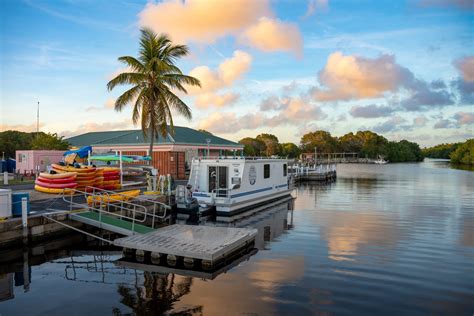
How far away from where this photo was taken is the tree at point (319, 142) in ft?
533

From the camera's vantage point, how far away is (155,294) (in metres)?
9.12

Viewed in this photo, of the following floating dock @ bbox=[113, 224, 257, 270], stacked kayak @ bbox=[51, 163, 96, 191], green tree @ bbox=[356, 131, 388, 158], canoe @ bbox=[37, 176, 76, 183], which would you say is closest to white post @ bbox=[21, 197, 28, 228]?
floating dock @ bbox=[113, 224, 257, 270]

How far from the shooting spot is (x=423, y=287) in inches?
384

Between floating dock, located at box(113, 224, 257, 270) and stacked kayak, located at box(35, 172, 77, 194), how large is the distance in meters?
7.13

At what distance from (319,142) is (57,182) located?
151 metres

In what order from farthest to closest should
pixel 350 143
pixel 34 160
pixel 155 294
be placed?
pixel 350 143 → pixel 34 160 → pixel 155 294

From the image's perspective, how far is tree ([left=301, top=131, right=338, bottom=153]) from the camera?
16238cm

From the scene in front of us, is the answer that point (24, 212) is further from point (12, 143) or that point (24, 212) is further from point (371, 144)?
point (371, 144)

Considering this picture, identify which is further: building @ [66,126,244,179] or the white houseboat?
building @ [66,126,244,179]

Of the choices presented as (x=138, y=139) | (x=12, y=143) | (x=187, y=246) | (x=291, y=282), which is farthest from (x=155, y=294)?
(x=12, y=143)

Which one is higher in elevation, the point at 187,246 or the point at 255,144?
the point at 255,144

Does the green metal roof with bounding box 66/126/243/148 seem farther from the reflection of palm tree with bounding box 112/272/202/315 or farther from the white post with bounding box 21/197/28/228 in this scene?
the reflection of palm tree with bounding box 112/272/202/315

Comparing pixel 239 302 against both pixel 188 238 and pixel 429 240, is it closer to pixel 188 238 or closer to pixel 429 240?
pixel 188 238

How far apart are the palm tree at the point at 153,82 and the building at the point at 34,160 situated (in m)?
11.1
